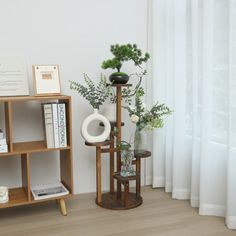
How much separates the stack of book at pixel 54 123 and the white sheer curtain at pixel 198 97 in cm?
91

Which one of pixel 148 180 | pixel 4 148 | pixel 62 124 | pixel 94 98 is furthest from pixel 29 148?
pixel 148 180

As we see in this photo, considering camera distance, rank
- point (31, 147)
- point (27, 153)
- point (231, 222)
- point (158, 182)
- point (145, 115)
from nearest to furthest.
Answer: point (231, 222), point (27, 153), point (31, 147), point (145, 115), point (158, 182)

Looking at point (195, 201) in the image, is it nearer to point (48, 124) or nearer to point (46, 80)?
point (48, 124)

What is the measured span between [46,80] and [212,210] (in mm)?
1527

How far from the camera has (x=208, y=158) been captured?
2.38m

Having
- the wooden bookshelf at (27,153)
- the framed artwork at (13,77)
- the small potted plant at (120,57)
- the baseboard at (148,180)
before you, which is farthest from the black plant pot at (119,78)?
the baseboard at (148,180)

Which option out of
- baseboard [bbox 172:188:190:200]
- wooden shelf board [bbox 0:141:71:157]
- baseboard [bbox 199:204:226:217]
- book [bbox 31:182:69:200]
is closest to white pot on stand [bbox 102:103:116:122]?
wooden shelf board [bbox 0:141:71:157]

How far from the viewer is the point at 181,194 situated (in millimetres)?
2730

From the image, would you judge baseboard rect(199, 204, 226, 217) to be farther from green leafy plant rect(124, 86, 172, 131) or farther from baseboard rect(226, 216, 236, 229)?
green leafy plant rect(124, 86, 172, 131)

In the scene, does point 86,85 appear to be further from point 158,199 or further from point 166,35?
point 158,199

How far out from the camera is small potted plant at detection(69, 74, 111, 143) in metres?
2.53

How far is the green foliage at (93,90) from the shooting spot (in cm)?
259

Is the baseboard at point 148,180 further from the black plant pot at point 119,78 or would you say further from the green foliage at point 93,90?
the black plant pot at point 119,78

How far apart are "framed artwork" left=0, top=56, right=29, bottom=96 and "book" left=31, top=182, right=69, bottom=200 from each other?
2.37ft
